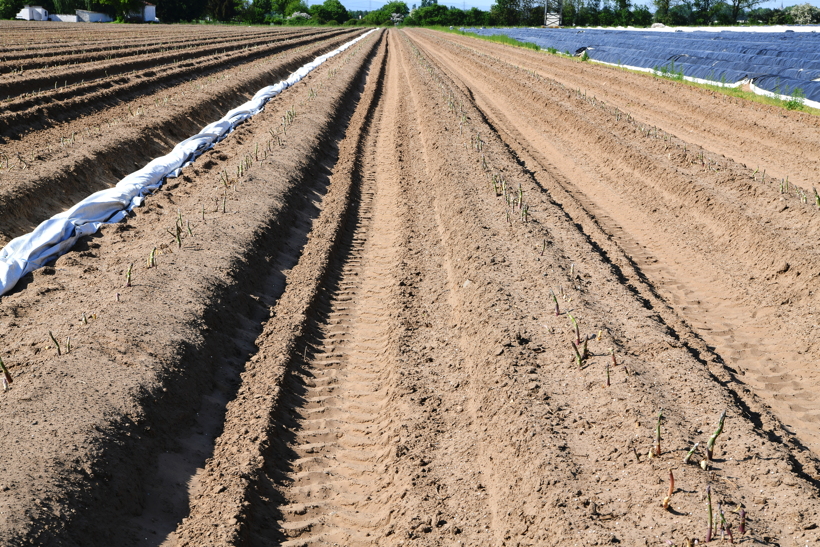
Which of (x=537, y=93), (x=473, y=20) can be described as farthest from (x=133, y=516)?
(x=473, y=20)

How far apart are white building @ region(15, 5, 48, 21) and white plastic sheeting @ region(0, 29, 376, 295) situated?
6437cm

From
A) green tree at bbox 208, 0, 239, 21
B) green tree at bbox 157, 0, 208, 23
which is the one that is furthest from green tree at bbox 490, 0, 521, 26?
green tree at bbox 157, 0, 208, 23

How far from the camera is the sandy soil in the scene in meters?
3.62

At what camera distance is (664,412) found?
165 inches

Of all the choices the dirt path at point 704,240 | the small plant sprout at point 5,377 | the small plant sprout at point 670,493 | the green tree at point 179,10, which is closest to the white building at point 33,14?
the green tree at point 179,10

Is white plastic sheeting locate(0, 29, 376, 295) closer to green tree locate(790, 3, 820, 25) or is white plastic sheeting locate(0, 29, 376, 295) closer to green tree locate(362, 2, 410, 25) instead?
green tree locate(790, 3, 820, 25)

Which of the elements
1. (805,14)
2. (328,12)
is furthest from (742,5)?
(328,12)

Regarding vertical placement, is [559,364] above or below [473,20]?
below

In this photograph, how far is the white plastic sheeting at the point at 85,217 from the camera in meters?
6.55

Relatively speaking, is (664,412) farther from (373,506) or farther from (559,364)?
(373,506)

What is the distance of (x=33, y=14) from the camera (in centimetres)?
6206

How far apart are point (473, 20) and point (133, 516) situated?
101 meters

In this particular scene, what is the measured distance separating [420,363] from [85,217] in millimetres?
5053

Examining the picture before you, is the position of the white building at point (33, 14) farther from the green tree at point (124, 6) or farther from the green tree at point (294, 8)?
the green tree at point (294, 8)
